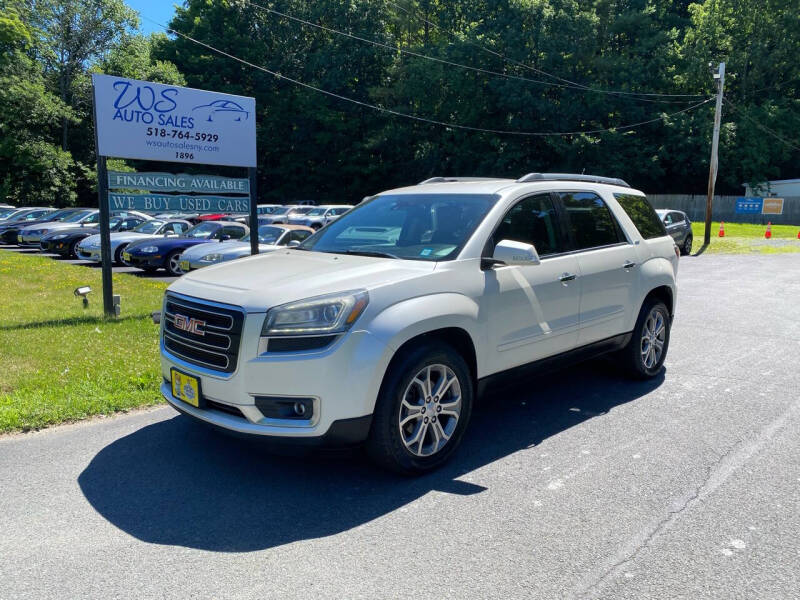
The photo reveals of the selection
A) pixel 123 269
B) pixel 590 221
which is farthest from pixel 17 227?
pixel 590 221

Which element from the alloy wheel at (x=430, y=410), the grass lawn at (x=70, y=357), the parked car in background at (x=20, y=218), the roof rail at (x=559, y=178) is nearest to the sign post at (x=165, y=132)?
the grass lawn at (x=70, y=357)

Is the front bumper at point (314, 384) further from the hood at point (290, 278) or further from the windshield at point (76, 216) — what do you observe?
the windshield at point (76, 216)

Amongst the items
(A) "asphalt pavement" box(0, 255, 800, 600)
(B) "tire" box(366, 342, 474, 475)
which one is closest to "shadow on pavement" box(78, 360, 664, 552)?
(A) "asphalt pavement" box(0, 255, 800, 600)

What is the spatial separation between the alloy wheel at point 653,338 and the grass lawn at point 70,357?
14.8 ft

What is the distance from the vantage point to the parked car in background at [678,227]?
21297 mm

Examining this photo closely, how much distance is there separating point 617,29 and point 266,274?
1960 inches

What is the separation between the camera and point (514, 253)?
4.41 meters

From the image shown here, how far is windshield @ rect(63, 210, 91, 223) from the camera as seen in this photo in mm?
23883

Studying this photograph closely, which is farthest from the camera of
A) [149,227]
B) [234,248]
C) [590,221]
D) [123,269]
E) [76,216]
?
[76,216]

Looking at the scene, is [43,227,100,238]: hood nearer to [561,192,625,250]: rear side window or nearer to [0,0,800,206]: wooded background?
[561,192,625,250]: rear side window

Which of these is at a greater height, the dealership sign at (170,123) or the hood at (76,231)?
the dealership sign at (170,123)


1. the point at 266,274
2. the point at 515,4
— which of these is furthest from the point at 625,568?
the point at 515,4

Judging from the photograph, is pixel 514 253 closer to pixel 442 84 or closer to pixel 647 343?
pixel 647 343

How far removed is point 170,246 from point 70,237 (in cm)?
609
